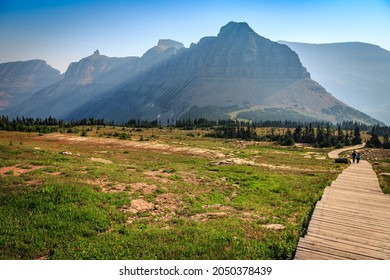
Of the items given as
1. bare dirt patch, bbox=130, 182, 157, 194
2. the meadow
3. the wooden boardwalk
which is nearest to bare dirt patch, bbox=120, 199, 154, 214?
the meadow

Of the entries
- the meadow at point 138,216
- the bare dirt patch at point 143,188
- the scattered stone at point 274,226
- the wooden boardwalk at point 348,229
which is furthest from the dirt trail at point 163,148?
the scattered stone at point 274,226

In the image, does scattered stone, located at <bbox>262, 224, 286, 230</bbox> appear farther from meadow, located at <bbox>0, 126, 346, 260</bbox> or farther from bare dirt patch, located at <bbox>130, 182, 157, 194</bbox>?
bare dirt patch, located at <bbox>130, 182, 157, 194</bbox>

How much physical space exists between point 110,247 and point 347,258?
10734 millimetres

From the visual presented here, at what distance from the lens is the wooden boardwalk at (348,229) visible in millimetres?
11359

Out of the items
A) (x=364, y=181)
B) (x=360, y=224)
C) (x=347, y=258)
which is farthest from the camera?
(x=364, y=181)

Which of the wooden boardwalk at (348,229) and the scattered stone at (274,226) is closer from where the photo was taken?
the wooden boardwalk at (348,229)

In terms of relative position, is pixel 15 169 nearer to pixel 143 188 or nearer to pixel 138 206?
pixel 143 188

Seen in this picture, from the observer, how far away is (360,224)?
570 inches

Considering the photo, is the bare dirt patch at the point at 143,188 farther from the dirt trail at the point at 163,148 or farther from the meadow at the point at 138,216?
the dirt trail at the point at 163,148

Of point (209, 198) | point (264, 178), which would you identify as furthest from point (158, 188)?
point (264, 178)

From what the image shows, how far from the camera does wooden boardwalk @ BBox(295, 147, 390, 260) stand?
37.3ft

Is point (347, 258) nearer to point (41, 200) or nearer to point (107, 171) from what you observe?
point (41, 200)

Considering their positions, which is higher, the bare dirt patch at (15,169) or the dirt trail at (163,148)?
the bare dirt patch at (15,169)
